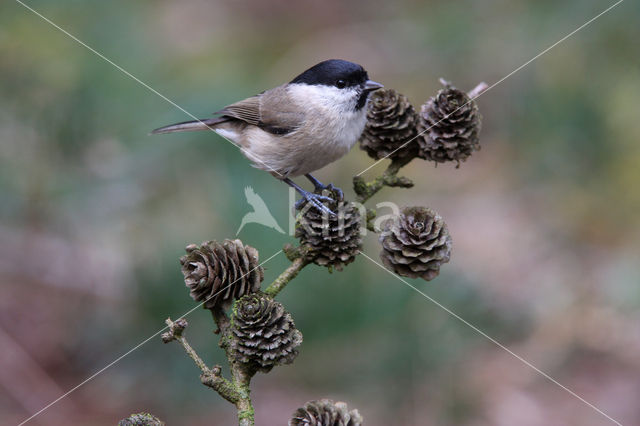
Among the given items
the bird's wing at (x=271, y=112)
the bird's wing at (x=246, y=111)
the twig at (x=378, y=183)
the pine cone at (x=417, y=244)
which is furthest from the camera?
the bird's wing at (x=246, y=111)

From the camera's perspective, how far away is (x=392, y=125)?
163cm

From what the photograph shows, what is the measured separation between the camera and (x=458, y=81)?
13.3 feet

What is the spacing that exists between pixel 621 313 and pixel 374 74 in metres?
2.19

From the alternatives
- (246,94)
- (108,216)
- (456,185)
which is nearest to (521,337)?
(456,185)

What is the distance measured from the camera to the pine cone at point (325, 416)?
1062mm

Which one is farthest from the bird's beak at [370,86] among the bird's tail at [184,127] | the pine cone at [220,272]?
the pine cone at [220,272]

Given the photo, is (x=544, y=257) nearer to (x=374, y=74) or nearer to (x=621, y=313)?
(x=621, y=313)

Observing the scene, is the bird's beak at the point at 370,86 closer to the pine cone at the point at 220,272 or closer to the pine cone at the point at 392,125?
the pine cone at the point at 392,125

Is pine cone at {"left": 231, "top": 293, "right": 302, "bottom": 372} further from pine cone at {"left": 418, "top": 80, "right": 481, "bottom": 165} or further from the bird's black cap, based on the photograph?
the bird's black cap

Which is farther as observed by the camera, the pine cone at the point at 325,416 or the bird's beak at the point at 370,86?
the bird's beak at the point at 370,86

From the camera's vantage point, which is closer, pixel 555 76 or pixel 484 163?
pixel 555 76

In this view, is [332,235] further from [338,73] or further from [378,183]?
[338,73]

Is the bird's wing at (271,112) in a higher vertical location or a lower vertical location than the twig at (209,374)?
higher

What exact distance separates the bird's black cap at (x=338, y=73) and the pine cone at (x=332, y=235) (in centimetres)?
75
